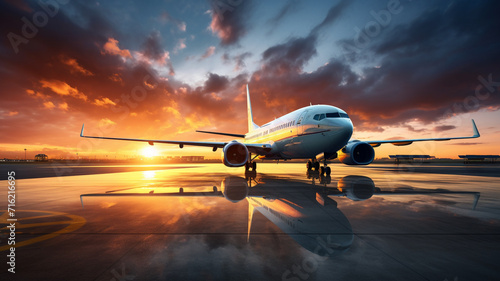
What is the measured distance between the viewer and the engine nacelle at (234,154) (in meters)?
15.6

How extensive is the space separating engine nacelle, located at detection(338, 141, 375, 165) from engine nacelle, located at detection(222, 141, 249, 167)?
673cm

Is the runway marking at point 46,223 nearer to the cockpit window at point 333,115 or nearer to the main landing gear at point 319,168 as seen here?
the cockpit window at point 333,115

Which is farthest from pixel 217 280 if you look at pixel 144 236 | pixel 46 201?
pixel 46 201

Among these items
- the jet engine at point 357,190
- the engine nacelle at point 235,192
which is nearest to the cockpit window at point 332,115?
the jet engine at point 357,190

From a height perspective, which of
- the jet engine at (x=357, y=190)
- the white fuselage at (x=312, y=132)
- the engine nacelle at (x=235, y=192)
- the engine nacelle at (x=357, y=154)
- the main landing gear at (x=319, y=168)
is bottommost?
the jet engine at (x=357, y=190)

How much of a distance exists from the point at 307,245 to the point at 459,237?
2672 millimetres

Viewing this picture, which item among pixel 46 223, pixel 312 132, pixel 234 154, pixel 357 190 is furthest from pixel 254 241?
pixel 234 154

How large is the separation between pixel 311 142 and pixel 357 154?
4.35 meters

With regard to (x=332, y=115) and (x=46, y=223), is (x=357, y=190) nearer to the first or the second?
(x=332, y=115)

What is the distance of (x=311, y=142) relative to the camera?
1412 centimetres

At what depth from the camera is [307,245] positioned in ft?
11.5

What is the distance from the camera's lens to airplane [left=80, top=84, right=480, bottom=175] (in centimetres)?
1305

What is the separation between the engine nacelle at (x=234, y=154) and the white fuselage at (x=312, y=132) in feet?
9.89

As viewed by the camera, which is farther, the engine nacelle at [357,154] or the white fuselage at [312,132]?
the engine nacelle at [357,154]
